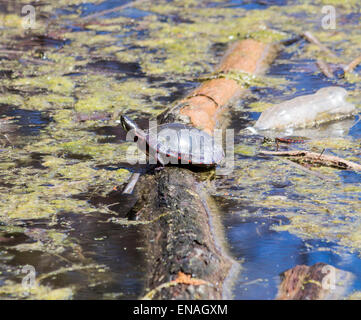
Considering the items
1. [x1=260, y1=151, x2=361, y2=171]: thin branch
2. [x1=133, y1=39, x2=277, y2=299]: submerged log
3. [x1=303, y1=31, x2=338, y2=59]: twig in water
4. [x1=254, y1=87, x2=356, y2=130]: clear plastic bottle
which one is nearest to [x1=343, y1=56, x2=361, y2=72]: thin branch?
[x1=303, y1=31, x2=338, y2=59]: twig in water

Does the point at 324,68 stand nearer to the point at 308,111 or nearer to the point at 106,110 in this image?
the point at 308,111

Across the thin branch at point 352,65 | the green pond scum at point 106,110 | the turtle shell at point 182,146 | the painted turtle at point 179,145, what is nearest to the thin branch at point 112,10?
the green pond scum at point 106,110

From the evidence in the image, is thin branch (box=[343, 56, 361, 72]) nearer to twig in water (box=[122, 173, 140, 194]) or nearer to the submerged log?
the submerged log

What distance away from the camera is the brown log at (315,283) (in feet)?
9.36

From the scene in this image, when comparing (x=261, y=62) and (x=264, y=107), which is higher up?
(x=261, y=62)

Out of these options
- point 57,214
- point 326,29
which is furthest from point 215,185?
point 326,29

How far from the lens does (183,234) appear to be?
3119 mm

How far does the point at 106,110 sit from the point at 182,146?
1851 millimetres

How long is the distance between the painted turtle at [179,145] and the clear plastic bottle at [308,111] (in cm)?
110

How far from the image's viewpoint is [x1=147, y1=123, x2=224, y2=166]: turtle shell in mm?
4043

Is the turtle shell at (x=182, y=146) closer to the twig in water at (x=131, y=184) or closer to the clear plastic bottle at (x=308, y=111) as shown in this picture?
the twig in water at (x=131, y=184)
